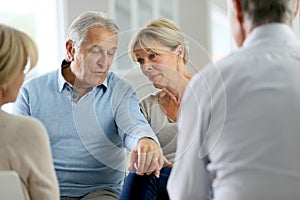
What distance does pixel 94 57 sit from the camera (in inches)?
75.8

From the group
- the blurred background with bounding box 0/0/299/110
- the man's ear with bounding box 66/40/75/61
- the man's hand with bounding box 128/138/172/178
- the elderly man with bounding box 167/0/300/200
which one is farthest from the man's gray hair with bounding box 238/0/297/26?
the blurred background with bounding box 0/0/299/110

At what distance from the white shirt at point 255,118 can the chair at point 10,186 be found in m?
0.40

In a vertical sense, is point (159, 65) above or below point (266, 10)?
below

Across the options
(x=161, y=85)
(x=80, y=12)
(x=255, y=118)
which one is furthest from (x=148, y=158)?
(x=80, y=12)

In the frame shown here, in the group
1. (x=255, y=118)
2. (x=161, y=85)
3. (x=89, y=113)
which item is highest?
(x=255, y=118)

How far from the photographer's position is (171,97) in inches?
72.9

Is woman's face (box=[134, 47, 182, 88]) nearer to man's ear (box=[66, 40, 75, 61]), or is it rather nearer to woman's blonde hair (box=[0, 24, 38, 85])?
man's ear (box=[66, 40, 75, 61])

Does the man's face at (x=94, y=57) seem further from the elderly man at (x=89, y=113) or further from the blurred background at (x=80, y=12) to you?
the blurred background at (x=80, y=12)

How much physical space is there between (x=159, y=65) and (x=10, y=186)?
0.68m

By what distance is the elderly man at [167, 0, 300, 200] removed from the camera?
1.26 m

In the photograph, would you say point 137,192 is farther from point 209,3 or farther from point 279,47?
point 209,3

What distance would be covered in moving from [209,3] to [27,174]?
6.35ft

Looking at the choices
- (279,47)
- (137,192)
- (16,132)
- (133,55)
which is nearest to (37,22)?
(133,55)

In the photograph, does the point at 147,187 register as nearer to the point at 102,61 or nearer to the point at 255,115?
the point at 102,61
